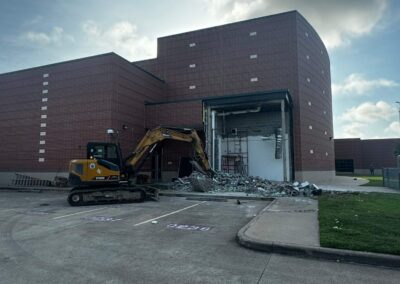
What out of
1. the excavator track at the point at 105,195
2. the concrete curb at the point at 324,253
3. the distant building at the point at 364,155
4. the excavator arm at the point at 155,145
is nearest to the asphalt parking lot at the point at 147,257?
the concrete curb at the point at 324,253

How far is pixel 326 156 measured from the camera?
33.0 m

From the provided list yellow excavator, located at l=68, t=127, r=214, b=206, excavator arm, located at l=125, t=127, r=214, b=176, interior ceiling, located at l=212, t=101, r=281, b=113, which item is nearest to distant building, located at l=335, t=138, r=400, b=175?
interior ceiling, located at l=212, t=101, r=281, b=113

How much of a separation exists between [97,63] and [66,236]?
2033 cm

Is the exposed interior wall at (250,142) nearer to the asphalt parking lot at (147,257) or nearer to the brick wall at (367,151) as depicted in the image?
the asphalt parking lot at (147,257)

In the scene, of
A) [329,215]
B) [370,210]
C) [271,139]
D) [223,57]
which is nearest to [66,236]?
[329,215]

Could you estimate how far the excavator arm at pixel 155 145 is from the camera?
16641 mm

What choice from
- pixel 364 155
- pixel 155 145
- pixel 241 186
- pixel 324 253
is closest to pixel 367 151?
pixel 364 155

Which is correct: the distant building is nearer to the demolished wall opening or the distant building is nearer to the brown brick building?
the brown brick building

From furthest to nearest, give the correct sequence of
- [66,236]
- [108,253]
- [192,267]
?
[66,236], [108,253], [192,267]

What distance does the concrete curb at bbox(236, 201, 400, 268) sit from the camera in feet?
17.9

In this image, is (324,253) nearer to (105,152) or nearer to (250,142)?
(105,152)

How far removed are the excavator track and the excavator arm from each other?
5.05 ft

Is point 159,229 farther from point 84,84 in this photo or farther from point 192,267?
point 84,84

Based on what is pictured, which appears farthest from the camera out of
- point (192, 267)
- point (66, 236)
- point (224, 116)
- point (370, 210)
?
point (224, 116)
